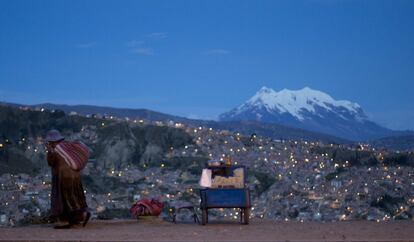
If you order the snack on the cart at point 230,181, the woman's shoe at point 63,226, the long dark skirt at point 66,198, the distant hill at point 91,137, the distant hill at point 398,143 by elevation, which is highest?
the distant hill at point 398,143

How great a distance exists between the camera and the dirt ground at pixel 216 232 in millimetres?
14391

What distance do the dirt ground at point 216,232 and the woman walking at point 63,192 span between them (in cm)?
28

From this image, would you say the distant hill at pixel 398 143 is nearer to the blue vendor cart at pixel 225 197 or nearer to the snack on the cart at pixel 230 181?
the snack on the cart at pixel 230 181

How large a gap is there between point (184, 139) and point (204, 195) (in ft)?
126

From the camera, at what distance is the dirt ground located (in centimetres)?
1439

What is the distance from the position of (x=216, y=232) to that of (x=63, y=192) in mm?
3245

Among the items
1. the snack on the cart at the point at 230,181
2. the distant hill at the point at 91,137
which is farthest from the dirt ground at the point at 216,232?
the distant hill at the point at 91,137

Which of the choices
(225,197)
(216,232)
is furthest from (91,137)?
(216,232)

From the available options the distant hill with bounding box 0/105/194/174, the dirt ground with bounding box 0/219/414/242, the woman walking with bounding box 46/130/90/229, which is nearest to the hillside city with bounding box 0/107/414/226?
the distant hill with bounding box 0/105/194/174

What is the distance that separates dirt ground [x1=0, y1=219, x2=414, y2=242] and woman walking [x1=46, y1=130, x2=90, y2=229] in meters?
0.28

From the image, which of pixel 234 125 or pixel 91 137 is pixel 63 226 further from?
pixel 234 125

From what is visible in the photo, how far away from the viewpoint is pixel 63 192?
676 inches

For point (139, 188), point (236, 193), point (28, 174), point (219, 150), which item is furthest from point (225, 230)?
point (219, 150)

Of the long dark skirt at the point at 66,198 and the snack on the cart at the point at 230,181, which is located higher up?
the snack on the cart at the point at 230,181
